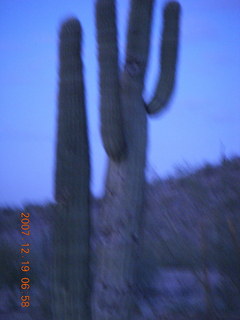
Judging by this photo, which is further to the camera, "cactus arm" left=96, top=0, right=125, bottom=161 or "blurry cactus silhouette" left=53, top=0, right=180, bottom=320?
"cactus arm" left=96, top=0, right=125, bottom=161

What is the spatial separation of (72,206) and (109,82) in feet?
4.77

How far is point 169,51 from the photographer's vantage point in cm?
723

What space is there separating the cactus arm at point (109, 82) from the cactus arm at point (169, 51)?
1.12 metres

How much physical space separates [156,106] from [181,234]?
7302 millimetres

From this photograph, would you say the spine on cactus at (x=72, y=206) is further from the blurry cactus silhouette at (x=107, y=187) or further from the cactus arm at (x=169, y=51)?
the cactus arm at (x=169, y=51)

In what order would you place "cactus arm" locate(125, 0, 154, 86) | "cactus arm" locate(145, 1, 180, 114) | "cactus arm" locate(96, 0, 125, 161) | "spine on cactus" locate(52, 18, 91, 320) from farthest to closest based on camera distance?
1. "cactus arm" locate(145, 1, 180, 114)
2. "cactus arm" locate(125, 0, 154, 86)
3. "cactus arm" locate(96, 0, 125, 161)
4. "spine on cactus" locate(52, 18, 91, 320)

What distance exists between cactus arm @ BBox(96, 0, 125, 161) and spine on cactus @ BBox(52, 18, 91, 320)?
0.24m

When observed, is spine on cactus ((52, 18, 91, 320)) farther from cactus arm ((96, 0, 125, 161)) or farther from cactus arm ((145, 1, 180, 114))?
cactus arm ((145, 1, 180, 114))

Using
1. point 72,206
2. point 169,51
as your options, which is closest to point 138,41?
point 169,51

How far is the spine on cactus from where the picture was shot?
5.69m

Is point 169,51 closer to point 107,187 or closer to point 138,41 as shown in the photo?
point 138,41

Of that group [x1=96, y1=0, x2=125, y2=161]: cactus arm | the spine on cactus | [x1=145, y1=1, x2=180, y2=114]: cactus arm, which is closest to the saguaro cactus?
[x1=96, y1=0, x2=125, y2=161]: cactus arm

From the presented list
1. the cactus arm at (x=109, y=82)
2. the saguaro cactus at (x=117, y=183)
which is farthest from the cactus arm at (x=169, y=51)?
the cactus arm at (x=109, y=82)

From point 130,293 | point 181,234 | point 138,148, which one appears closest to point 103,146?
point 138,148
